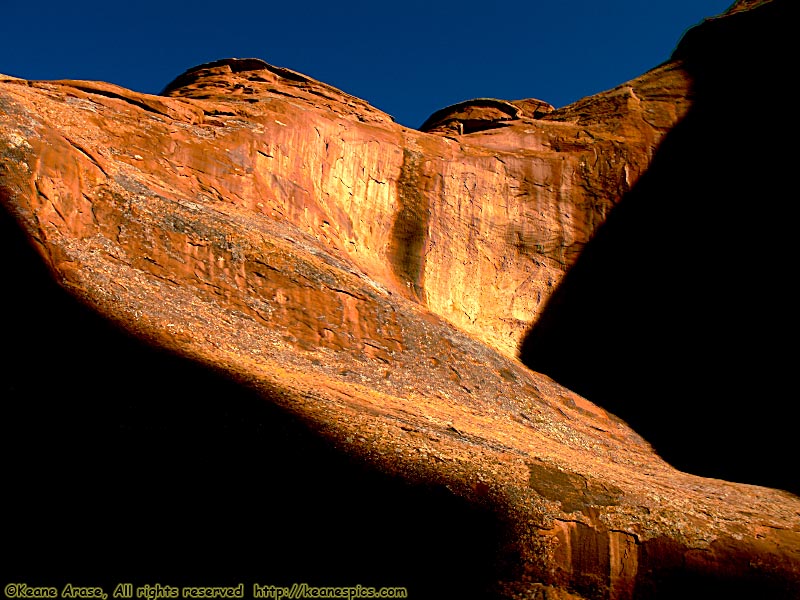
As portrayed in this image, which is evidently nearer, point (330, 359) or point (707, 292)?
point (330, 359)

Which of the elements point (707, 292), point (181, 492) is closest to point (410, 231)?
point (707, 292)

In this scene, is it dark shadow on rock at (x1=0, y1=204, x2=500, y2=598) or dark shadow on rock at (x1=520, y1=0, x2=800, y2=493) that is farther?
dark shadow on rock at (x1=520, y1=0, x2=800, y2=493)

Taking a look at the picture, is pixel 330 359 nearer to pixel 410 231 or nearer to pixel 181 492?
pixel 181 492

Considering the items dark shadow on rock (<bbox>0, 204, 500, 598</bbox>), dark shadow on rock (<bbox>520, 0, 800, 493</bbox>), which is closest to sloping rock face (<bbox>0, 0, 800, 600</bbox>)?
dark shadow on rock (<bbox>0, 204, 500, 598</bbox>)

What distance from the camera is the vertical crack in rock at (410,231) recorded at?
19.9 m

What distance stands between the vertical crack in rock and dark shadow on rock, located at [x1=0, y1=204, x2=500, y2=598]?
12.1 metres

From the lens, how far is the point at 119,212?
11.9 m

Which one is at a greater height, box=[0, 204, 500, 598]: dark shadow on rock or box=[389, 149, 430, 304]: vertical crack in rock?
box=[389, 149, 430, 304]: vertical crack in rock

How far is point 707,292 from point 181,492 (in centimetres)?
2160

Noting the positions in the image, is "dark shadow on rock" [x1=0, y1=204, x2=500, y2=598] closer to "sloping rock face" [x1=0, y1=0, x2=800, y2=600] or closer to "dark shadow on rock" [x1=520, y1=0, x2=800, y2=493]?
"sloping rock face" [x1=0, y1=0, x2=800, y2=600]

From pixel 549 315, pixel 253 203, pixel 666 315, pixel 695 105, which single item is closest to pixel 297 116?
pixel 253 203

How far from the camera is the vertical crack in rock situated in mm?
19928

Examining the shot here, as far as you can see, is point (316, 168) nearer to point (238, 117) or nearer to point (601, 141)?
point (238, 117)

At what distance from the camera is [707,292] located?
22.0m
